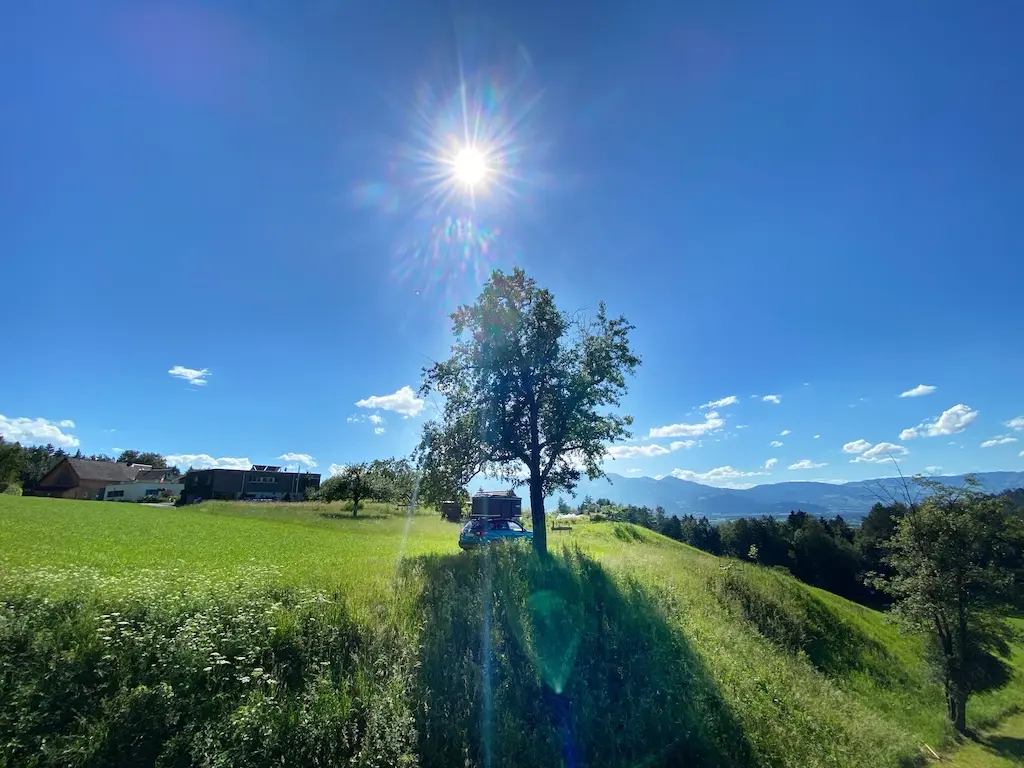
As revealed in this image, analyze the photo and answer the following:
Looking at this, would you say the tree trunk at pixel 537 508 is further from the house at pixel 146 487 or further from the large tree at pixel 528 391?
the house at pixel 146 487

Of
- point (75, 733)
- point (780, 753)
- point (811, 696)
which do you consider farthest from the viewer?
point (811, 696)

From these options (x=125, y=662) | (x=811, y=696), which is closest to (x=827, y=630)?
(x=811, y=696)

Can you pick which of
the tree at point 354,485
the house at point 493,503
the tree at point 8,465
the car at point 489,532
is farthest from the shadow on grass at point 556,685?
the tree at point 8,465

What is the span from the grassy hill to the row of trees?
105 meters

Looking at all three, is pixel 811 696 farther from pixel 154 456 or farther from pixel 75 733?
pixel 154 456

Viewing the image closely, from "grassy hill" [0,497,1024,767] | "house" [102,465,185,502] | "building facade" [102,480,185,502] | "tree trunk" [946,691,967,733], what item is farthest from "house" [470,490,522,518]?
"house" [102,465,185,502]

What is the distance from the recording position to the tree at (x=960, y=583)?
70.3ft

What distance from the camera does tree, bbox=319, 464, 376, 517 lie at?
62375mm

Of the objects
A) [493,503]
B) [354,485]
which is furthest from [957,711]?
[354,485]

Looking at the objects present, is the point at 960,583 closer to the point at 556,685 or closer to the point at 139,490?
the point at 556,685

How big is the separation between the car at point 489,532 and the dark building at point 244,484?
270 feet

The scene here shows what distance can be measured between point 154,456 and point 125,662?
643 feet

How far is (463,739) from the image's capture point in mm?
8172

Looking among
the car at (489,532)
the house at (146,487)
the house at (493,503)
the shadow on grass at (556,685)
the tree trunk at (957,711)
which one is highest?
the house at (146,487)
